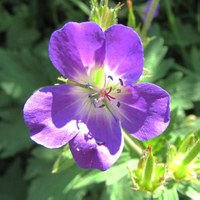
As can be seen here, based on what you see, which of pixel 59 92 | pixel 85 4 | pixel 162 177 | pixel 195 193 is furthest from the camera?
pixel 85 4

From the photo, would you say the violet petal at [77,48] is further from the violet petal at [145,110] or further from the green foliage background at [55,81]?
the green foliage background at [55,81]

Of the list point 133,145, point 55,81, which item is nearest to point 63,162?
point 133,145

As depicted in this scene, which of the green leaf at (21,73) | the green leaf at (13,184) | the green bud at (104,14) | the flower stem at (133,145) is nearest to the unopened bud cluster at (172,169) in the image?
the flower stem at (133,145)

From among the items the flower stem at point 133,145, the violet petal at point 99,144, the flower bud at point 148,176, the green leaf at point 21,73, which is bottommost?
the green leaf at point 21,73

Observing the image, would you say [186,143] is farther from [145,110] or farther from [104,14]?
[104,14]

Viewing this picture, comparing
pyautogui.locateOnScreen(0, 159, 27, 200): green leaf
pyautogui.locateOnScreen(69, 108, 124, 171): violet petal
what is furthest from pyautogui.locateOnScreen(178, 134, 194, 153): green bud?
pyautogui.locateOnScreen(0, 159, 27, 200): green leaf

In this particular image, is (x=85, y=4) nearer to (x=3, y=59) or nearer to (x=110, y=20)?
(x=3, y=59)

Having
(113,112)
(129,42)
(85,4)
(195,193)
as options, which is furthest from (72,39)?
(85,4)

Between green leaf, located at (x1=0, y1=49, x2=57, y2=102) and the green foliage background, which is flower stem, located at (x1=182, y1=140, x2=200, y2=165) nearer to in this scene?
the green foliage background
